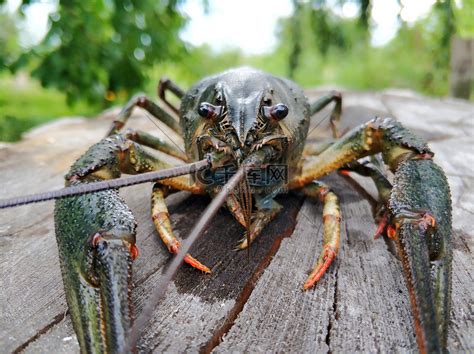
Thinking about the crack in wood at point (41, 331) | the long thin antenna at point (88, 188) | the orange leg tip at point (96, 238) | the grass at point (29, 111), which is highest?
the long thin antenna at point (88, 188)

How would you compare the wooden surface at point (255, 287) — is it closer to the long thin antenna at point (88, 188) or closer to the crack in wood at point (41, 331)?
the crack in wood at point (41, 331)

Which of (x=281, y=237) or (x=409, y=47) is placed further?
Result: (x=409, y=47)

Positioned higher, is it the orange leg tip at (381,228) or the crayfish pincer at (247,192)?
the crayfish pincer at (247,192)

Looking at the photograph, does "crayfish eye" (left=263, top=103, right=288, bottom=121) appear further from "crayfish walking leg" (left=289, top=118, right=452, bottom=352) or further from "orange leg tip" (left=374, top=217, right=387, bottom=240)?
"orange leg tip" (left=374, top=217, right=387, bottom=240)

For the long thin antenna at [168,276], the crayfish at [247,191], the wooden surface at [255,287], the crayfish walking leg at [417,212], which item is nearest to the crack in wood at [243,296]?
the wooden surface at [255,287]

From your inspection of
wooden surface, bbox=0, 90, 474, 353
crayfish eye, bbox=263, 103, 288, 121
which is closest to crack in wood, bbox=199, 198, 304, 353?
wooden surface, bbox=0, 90, 474, 353

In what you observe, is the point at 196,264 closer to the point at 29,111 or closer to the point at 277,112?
the point at 277,112

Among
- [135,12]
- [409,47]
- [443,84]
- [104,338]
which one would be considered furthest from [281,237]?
[409,47]

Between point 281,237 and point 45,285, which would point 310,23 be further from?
point 45,285
